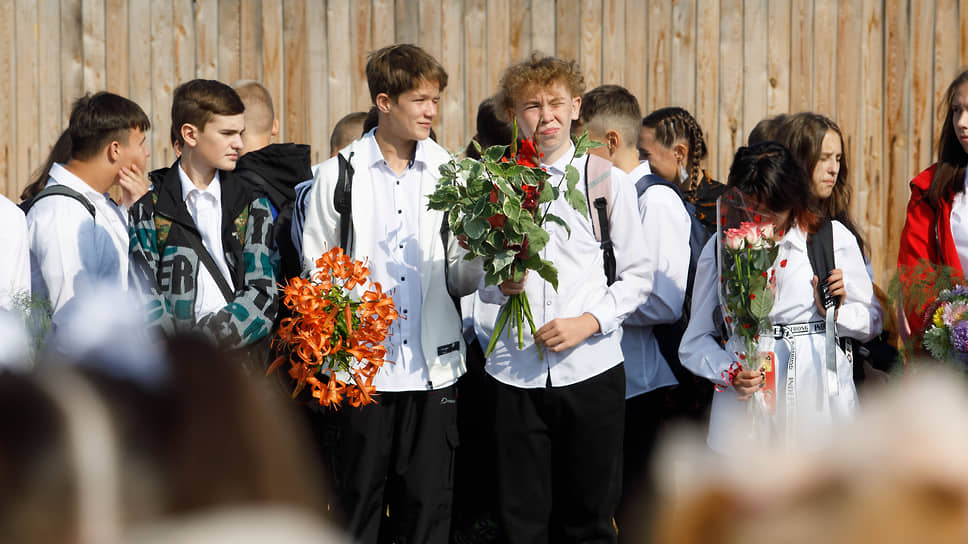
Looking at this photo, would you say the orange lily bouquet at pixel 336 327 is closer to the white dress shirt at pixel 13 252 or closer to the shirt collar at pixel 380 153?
the shirt collar at pixel 380 153

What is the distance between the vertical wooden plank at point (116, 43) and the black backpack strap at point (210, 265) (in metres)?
3.23

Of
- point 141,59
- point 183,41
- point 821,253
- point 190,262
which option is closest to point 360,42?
point 183,41

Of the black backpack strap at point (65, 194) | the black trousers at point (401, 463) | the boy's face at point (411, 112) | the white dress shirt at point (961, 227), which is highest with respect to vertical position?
the boy's face at point (411, 112)

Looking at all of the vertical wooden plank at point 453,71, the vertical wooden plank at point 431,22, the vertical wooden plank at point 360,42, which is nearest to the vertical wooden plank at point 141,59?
the vertical wooden plank at point 360,42

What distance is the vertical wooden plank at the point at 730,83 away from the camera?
23.8 feet

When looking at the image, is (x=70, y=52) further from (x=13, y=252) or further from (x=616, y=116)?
(x=616, y=116)

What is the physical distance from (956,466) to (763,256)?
11.5ft

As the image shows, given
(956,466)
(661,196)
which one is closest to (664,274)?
(661,196)

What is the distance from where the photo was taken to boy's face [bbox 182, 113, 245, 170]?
4426 mm

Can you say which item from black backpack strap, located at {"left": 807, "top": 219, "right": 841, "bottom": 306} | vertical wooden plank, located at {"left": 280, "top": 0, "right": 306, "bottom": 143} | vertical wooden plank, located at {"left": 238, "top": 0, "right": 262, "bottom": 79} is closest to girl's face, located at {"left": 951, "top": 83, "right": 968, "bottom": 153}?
black backpack strap, located at {"left": 807, "top": 219, "right": 841, "bottom": 306}

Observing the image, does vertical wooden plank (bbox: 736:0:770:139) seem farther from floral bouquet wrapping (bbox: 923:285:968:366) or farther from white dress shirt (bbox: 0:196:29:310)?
white dress shirt (bbox: 0:196:29:310)

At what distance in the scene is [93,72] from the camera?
700 centimetres

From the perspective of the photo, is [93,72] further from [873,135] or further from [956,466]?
[956,466]

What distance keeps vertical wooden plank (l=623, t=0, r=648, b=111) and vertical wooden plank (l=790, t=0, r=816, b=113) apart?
105cm
